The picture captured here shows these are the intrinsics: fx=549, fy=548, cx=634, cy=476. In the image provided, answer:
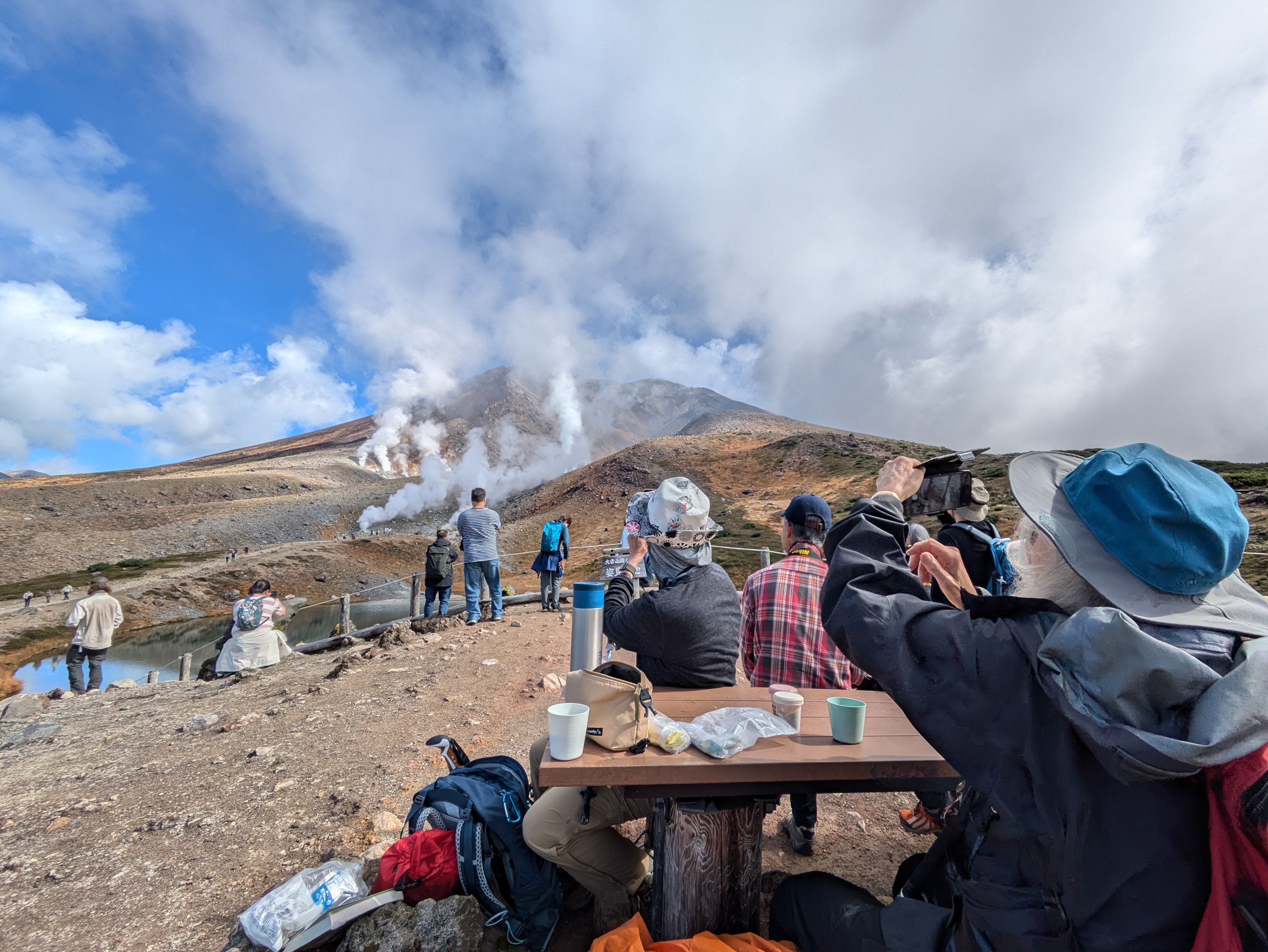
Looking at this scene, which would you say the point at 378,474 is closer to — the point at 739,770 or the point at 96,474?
the point at 96,474

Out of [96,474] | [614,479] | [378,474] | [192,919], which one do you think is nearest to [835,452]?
[614,479]

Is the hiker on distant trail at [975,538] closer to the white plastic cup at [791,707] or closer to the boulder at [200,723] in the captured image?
the white plastic cup at [791,707]

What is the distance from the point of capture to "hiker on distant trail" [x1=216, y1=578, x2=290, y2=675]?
651 centimetres

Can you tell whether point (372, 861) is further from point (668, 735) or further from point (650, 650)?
point (668, 735)

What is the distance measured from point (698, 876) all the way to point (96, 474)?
479 ft

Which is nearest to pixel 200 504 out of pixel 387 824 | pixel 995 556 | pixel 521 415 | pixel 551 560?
pixel 551 560

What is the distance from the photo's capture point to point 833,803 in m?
3.31

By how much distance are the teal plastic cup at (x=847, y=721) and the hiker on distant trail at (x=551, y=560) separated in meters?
7.61

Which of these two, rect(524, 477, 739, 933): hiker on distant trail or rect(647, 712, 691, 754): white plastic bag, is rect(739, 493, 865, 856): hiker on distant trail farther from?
rect(647, 712, 691, 754): white plastic bag

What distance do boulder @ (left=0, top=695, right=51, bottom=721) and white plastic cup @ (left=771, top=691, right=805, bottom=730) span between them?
7.96 meters

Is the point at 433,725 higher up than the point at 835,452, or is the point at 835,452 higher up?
the point at 835,452

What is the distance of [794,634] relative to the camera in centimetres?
256

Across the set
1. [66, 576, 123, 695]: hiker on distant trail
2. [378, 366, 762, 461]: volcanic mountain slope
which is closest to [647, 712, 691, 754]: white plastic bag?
[66, 576, 123, 695]: hiker on distant trail

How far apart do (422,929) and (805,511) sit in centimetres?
226
